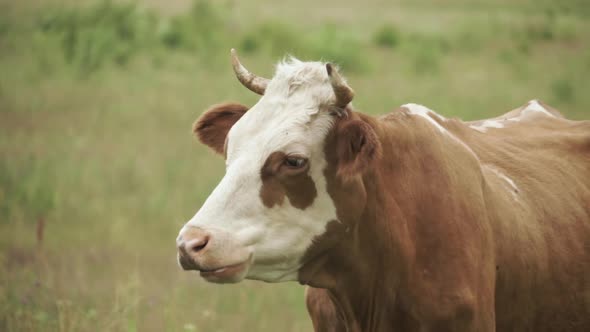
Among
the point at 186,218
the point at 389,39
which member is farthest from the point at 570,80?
the point at 186,218

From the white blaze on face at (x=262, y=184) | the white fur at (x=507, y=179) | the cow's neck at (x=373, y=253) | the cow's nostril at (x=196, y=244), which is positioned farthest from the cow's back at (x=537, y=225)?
the cow's nostril at (x=196, y=244)

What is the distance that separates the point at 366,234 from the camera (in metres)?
3.75

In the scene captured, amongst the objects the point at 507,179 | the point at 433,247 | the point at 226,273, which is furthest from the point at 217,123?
the point at 507,179

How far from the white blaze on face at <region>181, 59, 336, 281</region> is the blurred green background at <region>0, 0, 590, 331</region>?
1534 mm

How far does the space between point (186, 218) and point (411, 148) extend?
16.1 ft

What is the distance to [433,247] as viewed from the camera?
3.71 m

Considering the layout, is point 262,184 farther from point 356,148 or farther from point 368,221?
point 368,221

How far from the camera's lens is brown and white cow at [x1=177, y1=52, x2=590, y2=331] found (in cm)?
347

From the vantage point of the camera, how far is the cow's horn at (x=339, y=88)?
11.2ft

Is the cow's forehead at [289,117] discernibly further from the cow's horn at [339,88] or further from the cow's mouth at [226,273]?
the cow's mouth at [226,273]

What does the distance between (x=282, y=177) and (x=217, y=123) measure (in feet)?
2.54

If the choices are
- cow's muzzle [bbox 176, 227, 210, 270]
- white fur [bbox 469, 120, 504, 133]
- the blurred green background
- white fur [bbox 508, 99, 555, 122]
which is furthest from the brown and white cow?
the blurred green background

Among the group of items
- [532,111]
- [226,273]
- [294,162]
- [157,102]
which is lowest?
[157,102]

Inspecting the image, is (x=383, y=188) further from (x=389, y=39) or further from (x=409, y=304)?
(x=389, y=39)
